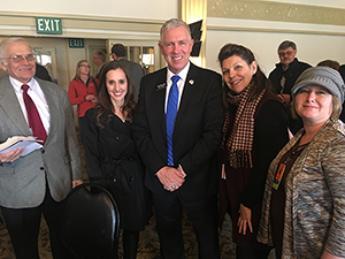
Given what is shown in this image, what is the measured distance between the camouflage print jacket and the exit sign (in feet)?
15.6

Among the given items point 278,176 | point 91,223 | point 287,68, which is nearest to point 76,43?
point 287,68

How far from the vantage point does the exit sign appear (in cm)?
476

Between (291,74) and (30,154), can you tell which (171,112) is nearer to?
(30,154)

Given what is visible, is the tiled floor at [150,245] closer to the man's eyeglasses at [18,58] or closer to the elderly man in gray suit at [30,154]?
the elderly man in gray suit at [30,154]

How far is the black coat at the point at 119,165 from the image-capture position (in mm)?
1748

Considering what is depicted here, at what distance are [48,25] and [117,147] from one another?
12.8 feet

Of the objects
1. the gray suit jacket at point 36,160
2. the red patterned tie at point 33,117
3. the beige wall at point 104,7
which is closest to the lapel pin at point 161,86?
the gray suit jacket at point 36,160

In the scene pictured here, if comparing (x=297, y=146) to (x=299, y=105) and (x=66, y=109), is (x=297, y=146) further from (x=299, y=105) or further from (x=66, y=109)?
(x=66, y=109)

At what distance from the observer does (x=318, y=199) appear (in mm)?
1074

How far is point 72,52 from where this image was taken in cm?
605

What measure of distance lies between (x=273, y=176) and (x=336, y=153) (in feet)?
1.09

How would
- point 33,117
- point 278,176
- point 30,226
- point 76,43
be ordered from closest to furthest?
1. point 278,176
2. point 33,117
3. point 30,226
4. point 76,43

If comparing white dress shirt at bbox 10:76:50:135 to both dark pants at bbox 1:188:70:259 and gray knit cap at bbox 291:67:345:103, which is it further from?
gray knit cap at bbox 291:67:345:103

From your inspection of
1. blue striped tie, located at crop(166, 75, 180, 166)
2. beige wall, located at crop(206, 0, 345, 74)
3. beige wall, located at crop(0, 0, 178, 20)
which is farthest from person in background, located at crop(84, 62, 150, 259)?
beige wall, located at crop(206, 0, 345, 74)
